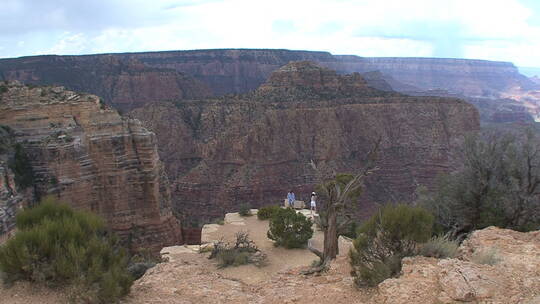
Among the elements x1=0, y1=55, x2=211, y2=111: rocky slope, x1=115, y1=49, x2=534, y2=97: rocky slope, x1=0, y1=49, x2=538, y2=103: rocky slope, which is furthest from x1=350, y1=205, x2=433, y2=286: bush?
x1=115, y1=49, x2=534, y2=97: rocky slope

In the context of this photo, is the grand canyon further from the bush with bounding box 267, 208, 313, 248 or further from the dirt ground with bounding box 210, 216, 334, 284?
the bush with bounding box 267, 208, 313, 248

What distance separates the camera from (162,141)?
5203 cm

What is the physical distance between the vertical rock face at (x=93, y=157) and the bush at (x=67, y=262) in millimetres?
13271

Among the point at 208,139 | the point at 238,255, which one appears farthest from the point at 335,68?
the point at 238,255

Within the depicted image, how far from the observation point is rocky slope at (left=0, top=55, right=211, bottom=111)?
77.1 metres

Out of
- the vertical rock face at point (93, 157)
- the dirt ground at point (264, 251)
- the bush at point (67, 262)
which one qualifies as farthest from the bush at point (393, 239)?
the vertical rock face at point (93, 157)

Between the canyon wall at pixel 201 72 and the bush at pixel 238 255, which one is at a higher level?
the canyon wall at pixel 201 72

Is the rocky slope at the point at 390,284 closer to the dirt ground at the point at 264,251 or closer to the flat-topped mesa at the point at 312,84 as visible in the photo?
the dirt ground at the point at 264,251

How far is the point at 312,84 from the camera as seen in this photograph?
2298 inches

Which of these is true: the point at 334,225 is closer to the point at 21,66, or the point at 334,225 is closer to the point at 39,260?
the point at 39,260

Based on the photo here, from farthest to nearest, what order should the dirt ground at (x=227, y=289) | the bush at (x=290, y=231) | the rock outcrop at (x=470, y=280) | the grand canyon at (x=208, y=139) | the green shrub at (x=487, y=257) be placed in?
the grand canyon at (x=208, y=139)
the bush at (x=290, y=231)
the green shrub at (x=487, y=257)
the dirt ground at (x=227, y=289)
the rock outcrop at (x=470, y=280)

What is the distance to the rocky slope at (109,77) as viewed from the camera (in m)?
77.1

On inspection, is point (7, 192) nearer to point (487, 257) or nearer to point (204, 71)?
point (487, 257)

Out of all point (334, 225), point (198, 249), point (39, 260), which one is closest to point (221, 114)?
point (198, 249)
